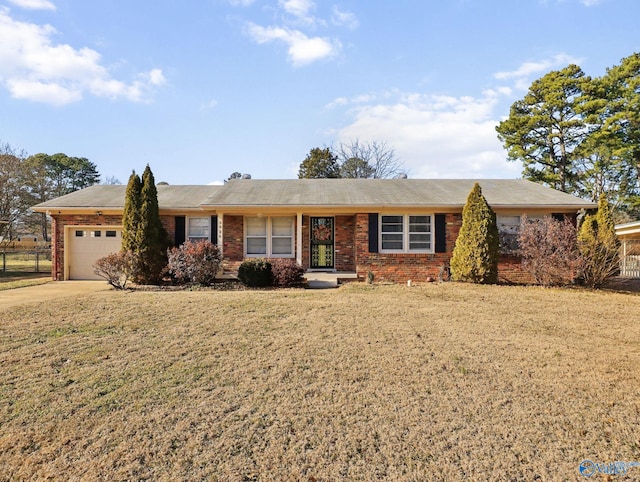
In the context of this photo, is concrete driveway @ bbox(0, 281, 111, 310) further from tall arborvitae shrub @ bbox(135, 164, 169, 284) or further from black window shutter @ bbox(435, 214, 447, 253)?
black window shutter @ bbox(435, 214, 447, 253)

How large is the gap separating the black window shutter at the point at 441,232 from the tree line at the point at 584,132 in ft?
58.8

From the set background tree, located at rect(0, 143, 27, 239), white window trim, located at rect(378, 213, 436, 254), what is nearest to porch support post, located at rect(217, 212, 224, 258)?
white window trim, located at rect(378, 213, 436, 254)

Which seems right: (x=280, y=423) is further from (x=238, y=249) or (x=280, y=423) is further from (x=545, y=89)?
(x=545, y=89)

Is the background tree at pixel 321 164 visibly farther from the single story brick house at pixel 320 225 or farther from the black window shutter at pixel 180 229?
the black window shutter at pixel 180 229

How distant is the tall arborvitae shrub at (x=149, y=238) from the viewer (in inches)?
452

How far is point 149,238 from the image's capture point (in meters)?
11.6

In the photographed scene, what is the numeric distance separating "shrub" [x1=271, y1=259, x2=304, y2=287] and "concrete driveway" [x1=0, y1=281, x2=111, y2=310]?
5100 mm

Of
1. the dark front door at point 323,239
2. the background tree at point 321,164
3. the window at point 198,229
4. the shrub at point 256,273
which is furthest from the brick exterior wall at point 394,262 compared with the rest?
the background tree at point 321,164

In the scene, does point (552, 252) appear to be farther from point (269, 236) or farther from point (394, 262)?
point (269, 236)

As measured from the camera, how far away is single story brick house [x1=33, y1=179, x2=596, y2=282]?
41.0ft

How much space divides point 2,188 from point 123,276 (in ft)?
96.5

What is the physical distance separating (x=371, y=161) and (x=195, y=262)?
992 inches

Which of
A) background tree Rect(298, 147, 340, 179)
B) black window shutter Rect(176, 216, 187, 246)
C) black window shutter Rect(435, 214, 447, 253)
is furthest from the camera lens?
background tree Rect(298, 147, 340, 179)

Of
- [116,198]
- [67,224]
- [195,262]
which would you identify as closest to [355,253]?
[195,262]
